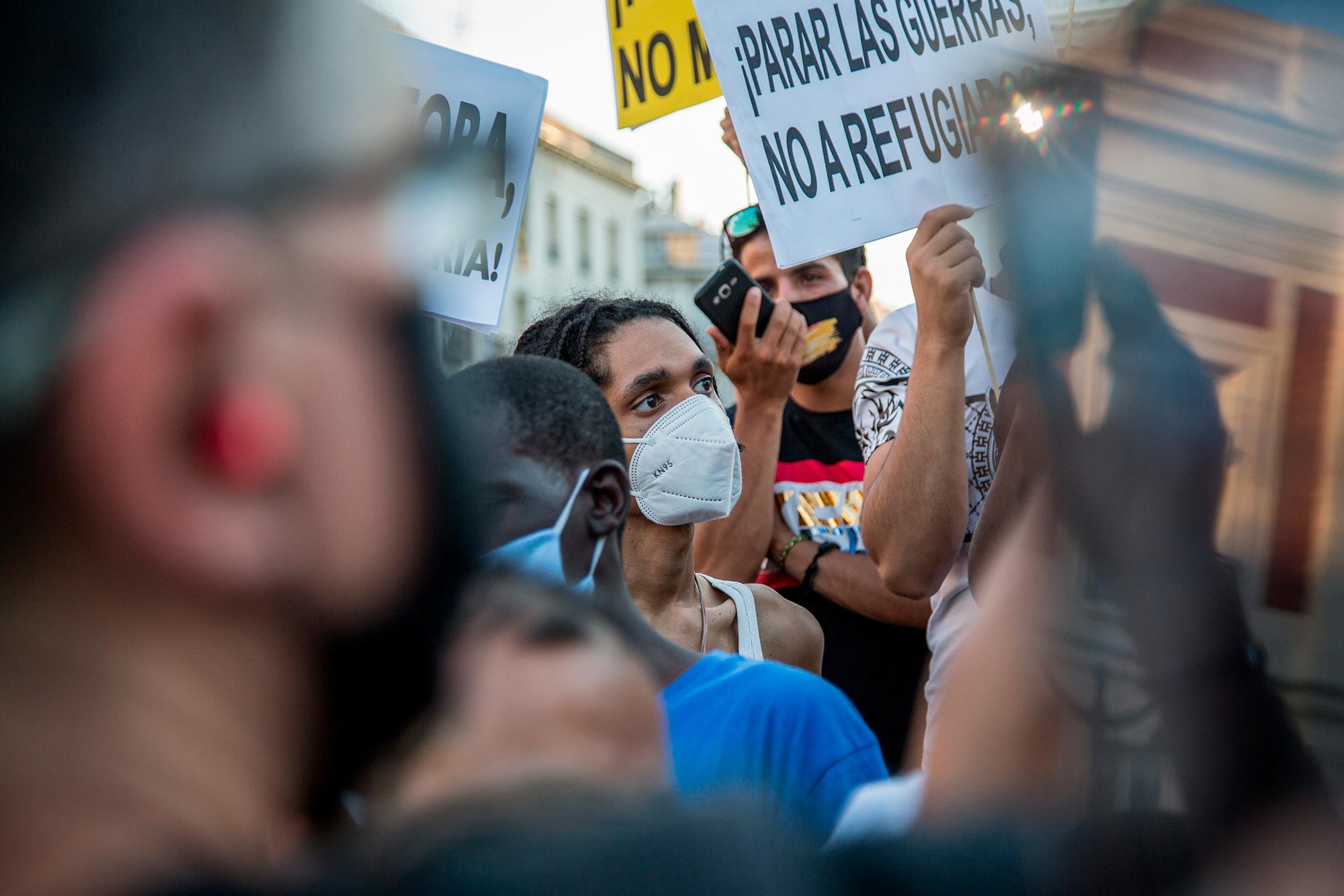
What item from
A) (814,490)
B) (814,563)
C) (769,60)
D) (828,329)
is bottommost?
(814,563)

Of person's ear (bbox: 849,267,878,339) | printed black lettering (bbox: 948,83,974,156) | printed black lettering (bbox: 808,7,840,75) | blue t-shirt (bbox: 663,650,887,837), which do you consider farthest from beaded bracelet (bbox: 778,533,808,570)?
blue t-shirt (bbox: 663,650,887,837)

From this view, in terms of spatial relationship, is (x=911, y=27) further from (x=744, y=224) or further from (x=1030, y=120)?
(x=1030, y=120)

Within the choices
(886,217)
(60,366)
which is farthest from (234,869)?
(886,217)

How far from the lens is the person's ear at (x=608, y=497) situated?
203 centimetres

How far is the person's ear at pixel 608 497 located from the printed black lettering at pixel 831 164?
158 centimetres

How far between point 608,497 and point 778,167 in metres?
1.67

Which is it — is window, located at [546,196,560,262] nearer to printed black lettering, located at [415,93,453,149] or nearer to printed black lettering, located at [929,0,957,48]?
printed black lettering, located at [415,93,453,149]

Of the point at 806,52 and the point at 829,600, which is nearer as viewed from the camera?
the point at 806,52

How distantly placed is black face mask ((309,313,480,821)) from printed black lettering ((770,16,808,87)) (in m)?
2.90

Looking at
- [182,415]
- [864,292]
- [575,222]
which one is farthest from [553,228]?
[182,415]

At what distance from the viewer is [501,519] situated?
6.10 feet

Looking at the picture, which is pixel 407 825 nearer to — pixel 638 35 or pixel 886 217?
pixel 886 217

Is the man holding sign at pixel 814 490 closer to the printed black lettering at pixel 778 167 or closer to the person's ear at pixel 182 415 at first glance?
the printed black lettering at pixel 778 167

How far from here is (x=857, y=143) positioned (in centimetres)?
336
